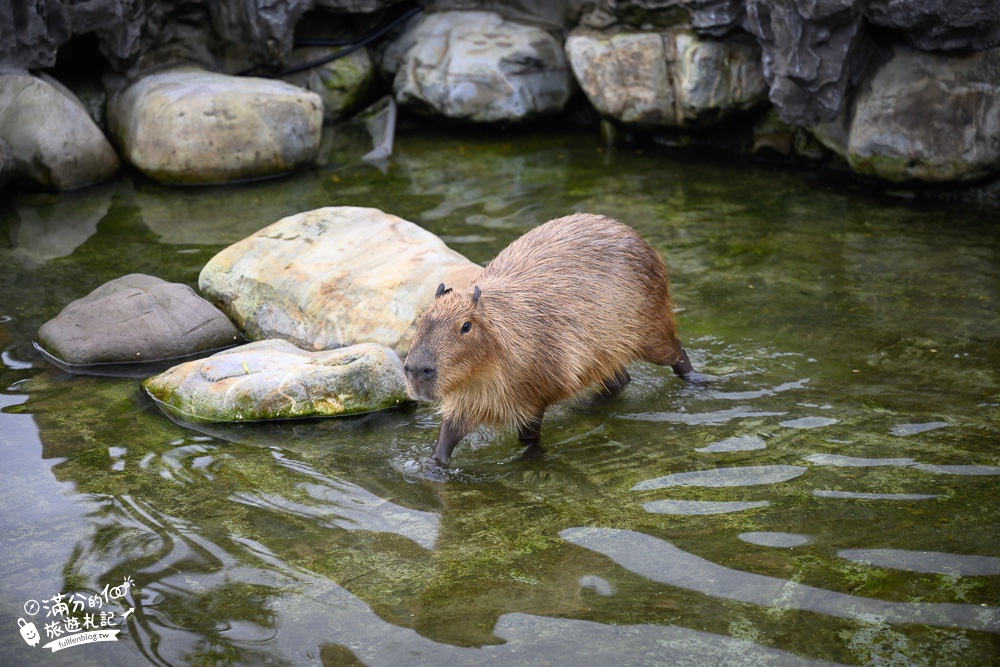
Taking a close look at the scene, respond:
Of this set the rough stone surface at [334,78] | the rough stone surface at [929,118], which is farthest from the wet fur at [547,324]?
the rough stone surface at [334,78]

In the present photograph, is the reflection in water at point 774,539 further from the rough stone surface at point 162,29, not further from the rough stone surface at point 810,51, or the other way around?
the rough stone surface at point 162,29

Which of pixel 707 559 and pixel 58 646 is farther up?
pixel 707 559

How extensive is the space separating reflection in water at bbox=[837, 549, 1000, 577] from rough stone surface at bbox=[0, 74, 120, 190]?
7.12m

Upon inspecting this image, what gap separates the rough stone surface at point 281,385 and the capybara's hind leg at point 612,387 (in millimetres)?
1020

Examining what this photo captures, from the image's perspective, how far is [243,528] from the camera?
394 centimetres

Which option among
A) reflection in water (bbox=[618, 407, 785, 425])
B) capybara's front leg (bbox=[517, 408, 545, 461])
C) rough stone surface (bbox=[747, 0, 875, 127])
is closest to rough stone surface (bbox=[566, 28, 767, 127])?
rough stone surface (bbox=[747, 0, 875, 127])

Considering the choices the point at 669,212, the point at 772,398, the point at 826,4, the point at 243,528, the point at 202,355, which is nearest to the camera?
the point at 243,528

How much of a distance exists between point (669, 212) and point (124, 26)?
16.7ft

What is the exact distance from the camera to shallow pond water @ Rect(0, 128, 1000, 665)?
321 centimetres

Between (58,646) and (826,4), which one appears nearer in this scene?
(58,646)

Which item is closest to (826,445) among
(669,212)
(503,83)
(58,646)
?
(58,646)

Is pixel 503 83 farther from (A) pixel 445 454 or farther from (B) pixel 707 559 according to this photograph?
(B) pixel 707 559

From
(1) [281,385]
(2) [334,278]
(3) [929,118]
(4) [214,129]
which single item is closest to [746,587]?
(1) [281,385]

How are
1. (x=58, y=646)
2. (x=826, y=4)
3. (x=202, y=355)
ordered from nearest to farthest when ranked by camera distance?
(x=58, y=646) < (x=202, y=355) < (x=826, y=4)
